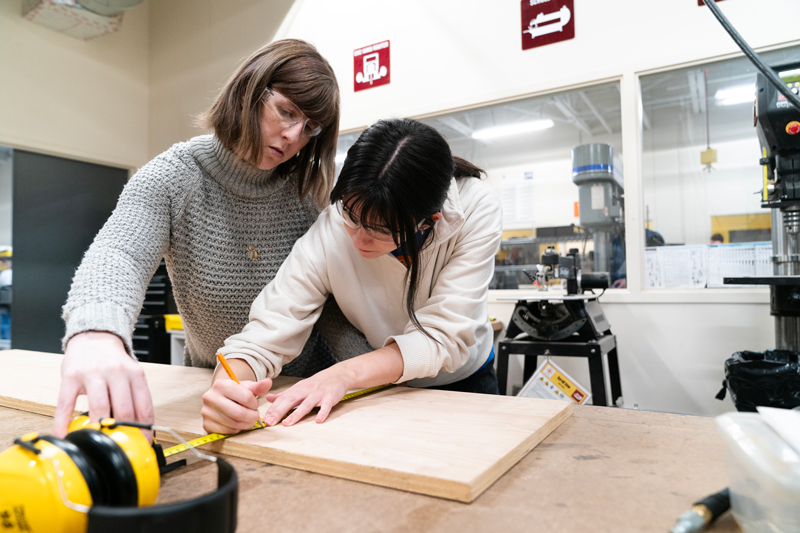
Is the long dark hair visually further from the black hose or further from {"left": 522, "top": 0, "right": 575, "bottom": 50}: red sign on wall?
{"left": 522, "top": 0, "right": 575, "bottom": 50}: red sign on wall

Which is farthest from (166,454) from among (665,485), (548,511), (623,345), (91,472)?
(623,345)

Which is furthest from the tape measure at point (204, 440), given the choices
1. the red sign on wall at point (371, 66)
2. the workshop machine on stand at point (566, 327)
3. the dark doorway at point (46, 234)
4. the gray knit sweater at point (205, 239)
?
the dark doorway at point (46, 234)

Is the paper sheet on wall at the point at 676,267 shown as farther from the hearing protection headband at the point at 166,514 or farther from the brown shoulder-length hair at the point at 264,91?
the hearing protection headband at the point at 166,514

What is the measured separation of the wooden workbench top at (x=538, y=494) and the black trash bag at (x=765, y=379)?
125 centimetres

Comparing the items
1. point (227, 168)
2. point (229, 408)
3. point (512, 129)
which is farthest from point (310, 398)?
point (512, 129)

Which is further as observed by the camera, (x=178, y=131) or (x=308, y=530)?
(x=178, y=131)

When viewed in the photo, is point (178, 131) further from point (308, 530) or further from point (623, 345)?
point (308, 530)

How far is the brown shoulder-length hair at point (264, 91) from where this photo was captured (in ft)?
3.44

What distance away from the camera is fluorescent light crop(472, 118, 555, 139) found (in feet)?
18.2

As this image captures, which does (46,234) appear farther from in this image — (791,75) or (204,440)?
(791,75)

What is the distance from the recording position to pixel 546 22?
2.80 meters

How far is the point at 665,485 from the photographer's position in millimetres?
584

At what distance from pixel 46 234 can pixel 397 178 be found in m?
4.13

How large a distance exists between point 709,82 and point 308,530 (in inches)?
167
